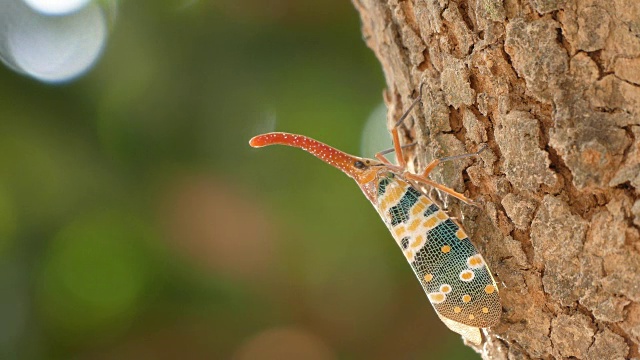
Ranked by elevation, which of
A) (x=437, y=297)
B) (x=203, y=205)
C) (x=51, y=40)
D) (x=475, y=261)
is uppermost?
(x=51, y=40)

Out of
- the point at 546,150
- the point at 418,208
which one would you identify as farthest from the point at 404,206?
the point at 546,150

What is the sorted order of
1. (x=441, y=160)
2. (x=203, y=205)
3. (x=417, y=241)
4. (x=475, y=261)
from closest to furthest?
1. (x=475, y=261)
2. (x=441, y=160)
3. (x=417, y=241)
4. (x=203, y=205)

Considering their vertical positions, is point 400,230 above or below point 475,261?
above

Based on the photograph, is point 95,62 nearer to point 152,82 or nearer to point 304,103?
point 152,82

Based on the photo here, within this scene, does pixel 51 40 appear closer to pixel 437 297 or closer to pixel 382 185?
pixel 382 185

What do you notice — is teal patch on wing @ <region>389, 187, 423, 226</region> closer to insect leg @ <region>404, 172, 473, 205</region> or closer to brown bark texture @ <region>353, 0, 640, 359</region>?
insect leg @ <region>404, 172, 473, 205</region>

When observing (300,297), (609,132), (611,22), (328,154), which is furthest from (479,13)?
(300,297)
